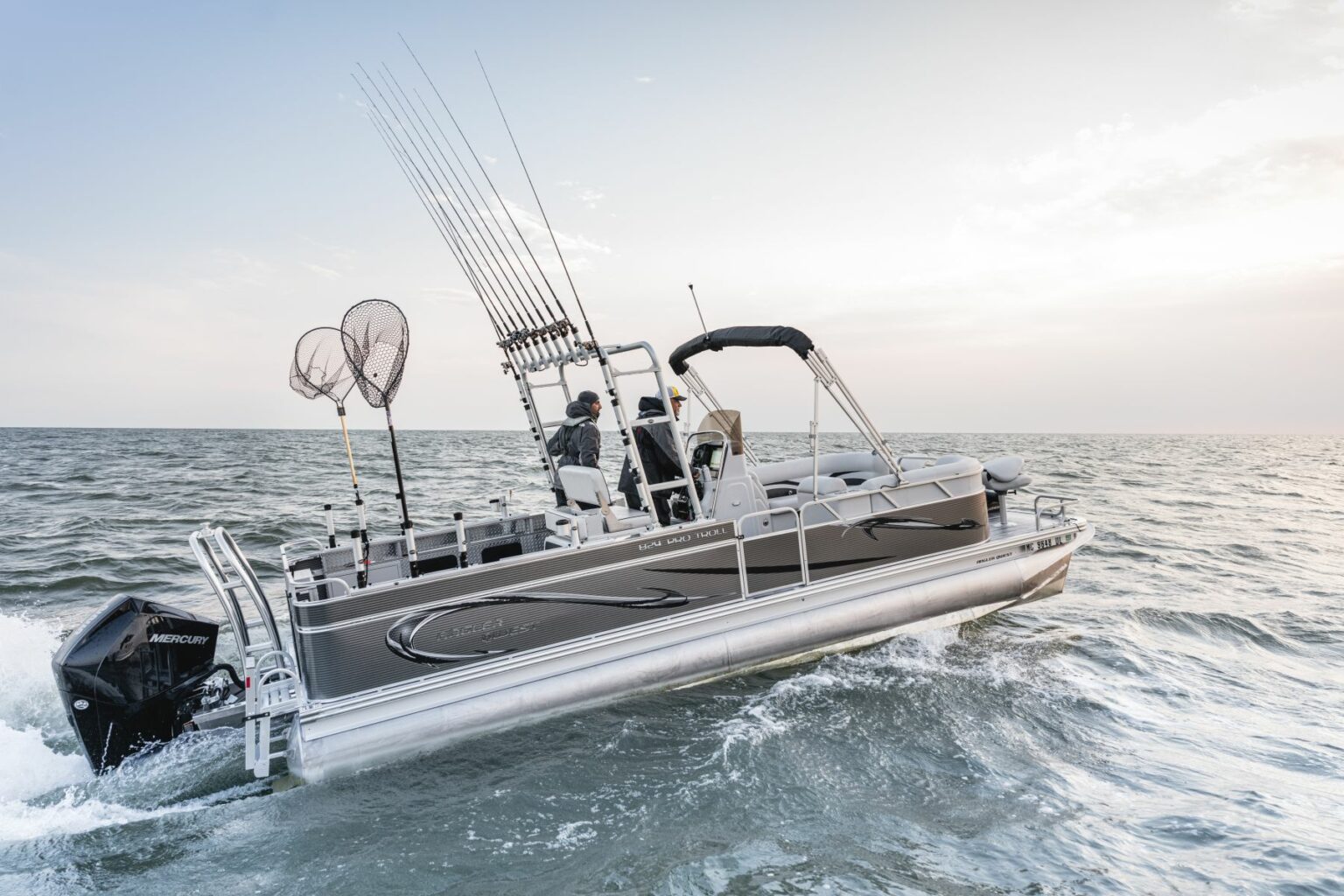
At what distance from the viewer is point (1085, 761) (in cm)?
556

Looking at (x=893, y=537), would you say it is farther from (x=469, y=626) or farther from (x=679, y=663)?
(x=469, y=626)

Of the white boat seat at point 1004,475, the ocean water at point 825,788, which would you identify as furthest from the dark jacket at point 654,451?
the white boat seat at point 1004,475

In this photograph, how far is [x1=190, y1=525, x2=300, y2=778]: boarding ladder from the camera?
4.82 m

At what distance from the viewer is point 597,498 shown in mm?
6441

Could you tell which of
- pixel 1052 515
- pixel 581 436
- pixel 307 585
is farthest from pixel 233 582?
pixel 1052 515

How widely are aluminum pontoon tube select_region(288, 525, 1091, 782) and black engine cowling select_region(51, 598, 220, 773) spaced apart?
0.89 m

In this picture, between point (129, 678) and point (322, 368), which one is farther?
point (322, 368)

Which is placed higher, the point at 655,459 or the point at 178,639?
the point at 655,459

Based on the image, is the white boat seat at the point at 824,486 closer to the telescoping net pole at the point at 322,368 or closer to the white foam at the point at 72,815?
the telescoping net pole at the point at 322,368

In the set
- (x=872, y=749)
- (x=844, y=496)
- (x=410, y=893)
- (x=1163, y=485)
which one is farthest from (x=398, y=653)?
(x=1163, y=485)

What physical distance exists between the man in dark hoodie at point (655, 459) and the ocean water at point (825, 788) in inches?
69.1

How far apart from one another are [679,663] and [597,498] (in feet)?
5.09

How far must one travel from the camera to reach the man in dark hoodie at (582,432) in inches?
269

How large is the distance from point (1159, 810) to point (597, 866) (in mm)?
3669
